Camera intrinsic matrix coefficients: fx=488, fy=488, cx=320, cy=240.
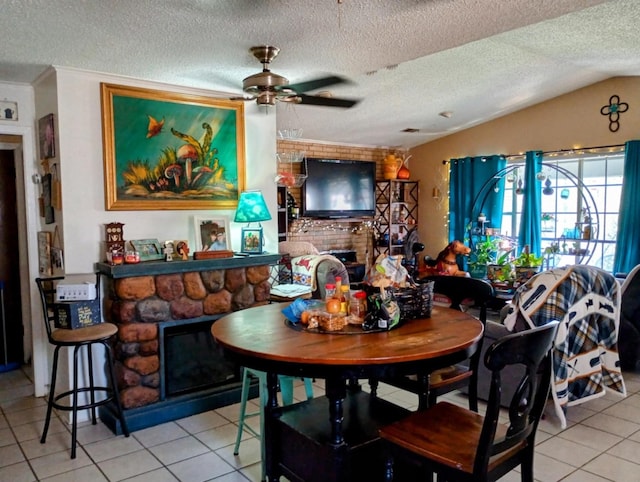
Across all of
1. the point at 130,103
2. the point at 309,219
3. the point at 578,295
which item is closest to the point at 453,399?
the point at 578,295

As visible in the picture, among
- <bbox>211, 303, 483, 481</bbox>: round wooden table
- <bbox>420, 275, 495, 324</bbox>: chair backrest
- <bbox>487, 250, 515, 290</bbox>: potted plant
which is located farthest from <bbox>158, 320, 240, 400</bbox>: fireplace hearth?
<bbox>487, 250, 515, 290</bbox>: potted plant

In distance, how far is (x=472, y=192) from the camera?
7.13 metres

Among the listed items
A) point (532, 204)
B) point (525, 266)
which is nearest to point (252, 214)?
point (525, 266)

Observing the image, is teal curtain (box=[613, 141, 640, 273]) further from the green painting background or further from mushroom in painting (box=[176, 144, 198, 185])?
mushroom in painting (box=[176, 144, 198, 185])

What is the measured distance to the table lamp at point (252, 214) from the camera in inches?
144

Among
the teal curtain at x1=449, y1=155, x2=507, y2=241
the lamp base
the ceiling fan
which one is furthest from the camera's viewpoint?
the teal curtain at x1=449, y1=155, x2=507, y2=241

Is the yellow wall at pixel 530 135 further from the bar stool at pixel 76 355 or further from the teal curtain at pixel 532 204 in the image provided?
the bar stool at pixel 76 355

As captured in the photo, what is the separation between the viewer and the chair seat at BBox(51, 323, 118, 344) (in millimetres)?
2890

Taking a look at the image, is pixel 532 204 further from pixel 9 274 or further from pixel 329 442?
pixel 9 274

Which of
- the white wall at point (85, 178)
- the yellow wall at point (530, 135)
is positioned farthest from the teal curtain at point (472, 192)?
the white wall at point (85, 178)

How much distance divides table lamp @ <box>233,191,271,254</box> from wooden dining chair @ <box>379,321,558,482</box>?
2.06 meters

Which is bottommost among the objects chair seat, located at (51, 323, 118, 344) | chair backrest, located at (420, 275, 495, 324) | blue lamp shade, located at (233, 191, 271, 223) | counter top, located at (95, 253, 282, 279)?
chair seat, located at (51, 323, 118, 344)

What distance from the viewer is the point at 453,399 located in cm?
364

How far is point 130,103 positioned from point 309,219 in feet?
11.8
